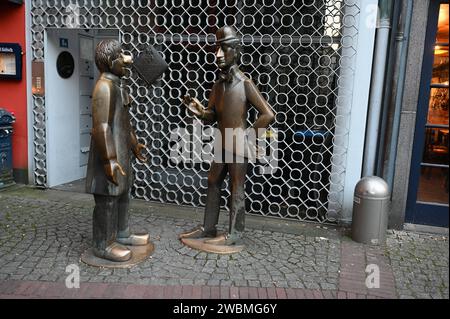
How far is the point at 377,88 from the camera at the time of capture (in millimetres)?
5316

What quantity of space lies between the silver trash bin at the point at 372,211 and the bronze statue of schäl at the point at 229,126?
146 centimetres

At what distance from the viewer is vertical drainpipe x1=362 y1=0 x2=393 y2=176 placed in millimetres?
5191

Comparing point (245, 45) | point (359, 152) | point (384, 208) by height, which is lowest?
point (384, 208)

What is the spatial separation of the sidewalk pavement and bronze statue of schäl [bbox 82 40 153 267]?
0.21 metres

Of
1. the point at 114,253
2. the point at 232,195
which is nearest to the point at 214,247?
the point at 232,195

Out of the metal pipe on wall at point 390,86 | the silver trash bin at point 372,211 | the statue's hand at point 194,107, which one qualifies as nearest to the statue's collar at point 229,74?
the statue's hand at point 194,107

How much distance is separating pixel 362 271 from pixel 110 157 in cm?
267

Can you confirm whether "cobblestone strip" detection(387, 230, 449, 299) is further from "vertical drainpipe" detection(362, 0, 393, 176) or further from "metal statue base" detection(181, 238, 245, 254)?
"metal statue base" detection(181, 238, 245, 254)

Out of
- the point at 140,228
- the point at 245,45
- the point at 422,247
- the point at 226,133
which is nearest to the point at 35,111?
the point at 140,228

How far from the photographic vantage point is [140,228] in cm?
527

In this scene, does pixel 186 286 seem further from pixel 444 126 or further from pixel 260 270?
pixel 444 126

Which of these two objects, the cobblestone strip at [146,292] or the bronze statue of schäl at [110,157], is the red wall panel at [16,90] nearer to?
the bronze statue of schäl at [110,157]

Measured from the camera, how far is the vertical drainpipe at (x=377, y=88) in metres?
5.19

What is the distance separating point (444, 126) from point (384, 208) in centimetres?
142
